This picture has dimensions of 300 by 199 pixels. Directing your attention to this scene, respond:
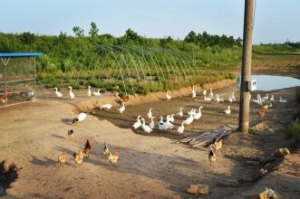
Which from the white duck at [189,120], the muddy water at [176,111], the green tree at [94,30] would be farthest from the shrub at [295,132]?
the green tree at [94,30]

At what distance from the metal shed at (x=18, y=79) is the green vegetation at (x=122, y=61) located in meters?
5.43

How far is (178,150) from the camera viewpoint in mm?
13711

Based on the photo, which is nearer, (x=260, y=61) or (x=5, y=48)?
(x=5, y=48)

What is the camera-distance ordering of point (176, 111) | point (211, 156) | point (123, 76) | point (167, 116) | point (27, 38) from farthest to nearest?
1. point (27, 38)
2. point (123, 76)
3. point (176, 111)
4. point (167, 116)
5. point (211, 156)

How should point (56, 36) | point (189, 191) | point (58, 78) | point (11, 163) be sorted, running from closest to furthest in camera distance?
point (189, 191)
point (11, 163)
point (58, 78)
point (56, 36)

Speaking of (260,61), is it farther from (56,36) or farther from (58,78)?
(58,78)

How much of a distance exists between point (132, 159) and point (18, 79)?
10.6 meters

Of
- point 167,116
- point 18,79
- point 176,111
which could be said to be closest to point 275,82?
point 176,111

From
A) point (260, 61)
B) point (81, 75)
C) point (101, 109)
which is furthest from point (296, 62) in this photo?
point (101, 109)

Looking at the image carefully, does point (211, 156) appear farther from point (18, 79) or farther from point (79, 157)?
point (18, 79)

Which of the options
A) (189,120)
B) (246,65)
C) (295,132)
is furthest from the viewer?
(189,120)

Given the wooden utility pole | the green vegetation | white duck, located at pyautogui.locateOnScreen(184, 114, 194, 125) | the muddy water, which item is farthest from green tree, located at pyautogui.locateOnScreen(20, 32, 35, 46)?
the wooden utility pole

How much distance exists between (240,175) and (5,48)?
3363 cm

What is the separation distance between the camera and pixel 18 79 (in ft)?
70.6
